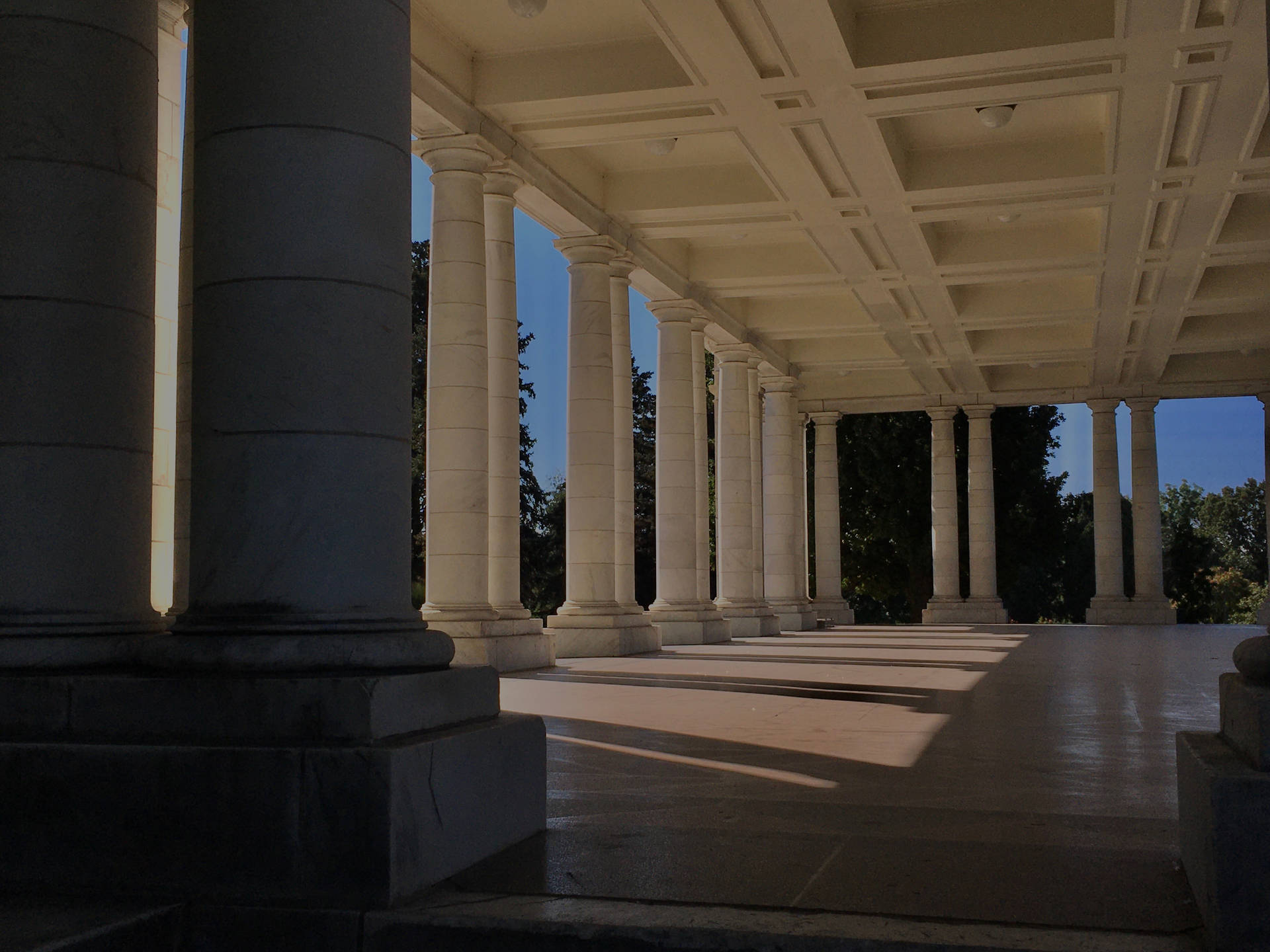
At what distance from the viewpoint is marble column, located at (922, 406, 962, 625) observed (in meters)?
140

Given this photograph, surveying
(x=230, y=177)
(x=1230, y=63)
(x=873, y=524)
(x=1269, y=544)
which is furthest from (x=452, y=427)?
(x=873, y=524)

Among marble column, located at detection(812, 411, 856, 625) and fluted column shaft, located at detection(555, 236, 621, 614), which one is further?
marble column, located at detection(812, 411, 856, 625)

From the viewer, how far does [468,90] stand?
58500 mm

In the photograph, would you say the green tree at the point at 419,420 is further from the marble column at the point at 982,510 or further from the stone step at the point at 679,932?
the stone step at the point at 679,932

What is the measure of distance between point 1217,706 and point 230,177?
32675 millimetres

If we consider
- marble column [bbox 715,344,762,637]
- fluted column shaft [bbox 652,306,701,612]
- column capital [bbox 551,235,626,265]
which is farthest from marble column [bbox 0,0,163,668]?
marble column [bbox 715,344,762,637]

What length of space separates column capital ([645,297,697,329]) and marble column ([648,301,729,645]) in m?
0.05

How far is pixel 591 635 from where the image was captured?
70125 millimetres

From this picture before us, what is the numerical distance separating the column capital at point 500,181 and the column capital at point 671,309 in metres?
29.2

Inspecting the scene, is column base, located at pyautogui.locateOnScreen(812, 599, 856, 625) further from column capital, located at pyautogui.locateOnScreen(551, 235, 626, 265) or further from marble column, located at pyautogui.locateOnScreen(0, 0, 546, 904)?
marble column, located at pyautogui.locateOnScreen(0, 0, 546, 904)

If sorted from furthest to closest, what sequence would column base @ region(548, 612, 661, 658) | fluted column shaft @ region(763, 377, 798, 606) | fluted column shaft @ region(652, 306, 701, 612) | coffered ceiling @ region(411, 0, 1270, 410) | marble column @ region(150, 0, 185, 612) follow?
fluted column shaft @ region(763, 377, 798, 606)
fluted column shaft @ region(652, 306, 701, 612)
column base @ region(548, 612, 661, 658)
coffered ceiling @ region(411, 0, 1270, 410)
marble column @ region(150, 0, 185, 612)

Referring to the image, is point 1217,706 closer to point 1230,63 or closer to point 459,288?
point 1230,63

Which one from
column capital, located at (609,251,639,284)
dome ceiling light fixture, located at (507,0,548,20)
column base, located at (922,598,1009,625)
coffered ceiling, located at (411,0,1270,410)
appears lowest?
column base, located at (922,598,1009,625)

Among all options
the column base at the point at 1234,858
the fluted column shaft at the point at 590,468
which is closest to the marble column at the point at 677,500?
the fluted column shaft at the point at 590,468
